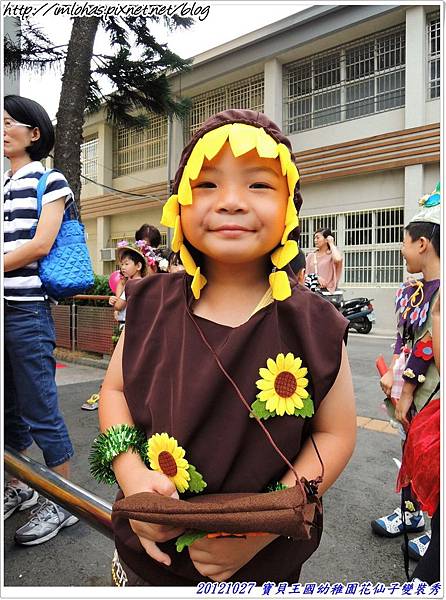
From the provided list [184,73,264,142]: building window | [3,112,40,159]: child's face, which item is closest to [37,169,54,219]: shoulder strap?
[3,112,40,159]: child's face

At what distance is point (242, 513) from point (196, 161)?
0.59 m

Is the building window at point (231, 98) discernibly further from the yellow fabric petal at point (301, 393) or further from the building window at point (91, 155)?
the yellow fabric petal at point (301, 393)

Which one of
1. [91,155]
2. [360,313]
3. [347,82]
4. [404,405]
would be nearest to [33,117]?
[404,405]

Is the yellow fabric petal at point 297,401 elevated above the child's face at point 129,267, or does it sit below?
below

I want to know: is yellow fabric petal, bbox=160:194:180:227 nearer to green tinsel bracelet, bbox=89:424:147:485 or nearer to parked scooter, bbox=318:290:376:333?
green tinsel bracelet, bbox=89:424:147:485

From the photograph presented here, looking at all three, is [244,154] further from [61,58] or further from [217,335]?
[61,58]

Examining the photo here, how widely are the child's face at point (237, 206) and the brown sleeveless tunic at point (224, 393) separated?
13 centimetres

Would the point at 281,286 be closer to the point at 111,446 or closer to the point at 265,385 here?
the point at 265,385

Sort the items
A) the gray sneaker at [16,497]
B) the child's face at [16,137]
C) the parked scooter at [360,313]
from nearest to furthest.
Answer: the child's face at [16,137] < the gray sneaker at [16,497] < the parked scooter at [360,313]

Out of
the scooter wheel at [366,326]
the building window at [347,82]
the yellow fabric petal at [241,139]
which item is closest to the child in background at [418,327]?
the yellow fabric petal at [241,139]

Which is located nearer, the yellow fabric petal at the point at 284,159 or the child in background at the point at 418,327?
the yellow fabric petal at the point at 284,159

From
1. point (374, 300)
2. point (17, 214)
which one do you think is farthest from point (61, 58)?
point (374, 300)

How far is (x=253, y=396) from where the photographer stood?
0.80 metres

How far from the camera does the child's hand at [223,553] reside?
0.74 meters
